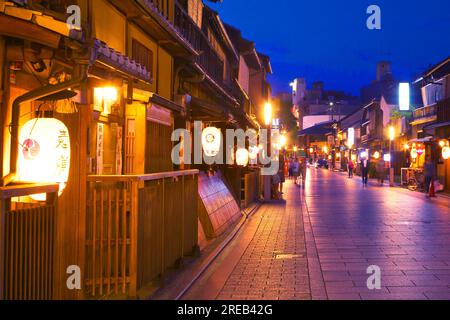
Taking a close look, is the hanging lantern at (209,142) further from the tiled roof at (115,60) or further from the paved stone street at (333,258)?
the tiled roof at (115,60)

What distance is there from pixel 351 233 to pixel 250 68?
836 inches

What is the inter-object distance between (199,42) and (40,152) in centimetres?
1213

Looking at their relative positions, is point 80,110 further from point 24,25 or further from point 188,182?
point 188,182

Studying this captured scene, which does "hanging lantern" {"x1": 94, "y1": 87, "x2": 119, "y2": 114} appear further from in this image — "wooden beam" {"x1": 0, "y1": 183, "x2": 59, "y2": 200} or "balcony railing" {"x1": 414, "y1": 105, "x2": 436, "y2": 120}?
"balcony railing" {"x1": 414, "y1": 105, "x2": 436, "y2": 120}

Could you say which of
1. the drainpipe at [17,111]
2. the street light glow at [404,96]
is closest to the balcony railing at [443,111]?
the street light glow at [404,96]

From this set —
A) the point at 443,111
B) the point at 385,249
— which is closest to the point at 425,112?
the point at 443,111

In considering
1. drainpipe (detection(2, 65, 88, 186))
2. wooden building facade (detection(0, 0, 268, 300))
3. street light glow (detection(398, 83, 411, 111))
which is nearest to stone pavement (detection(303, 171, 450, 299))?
wooden building facade (detection(0, 0, 268, 300))

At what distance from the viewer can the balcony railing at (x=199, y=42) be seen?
48.2ft

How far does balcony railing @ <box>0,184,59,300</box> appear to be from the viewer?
516 centimetres

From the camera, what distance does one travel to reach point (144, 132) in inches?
398

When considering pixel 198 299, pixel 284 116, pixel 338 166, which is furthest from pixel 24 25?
pixel 338 166

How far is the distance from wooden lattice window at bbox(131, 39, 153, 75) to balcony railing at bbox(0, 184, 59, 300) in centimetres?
535

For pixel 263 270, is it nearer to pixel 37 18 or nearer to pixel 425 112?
pixel 37 18

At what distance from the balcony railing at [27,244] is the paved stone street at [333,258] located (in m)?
2.91
